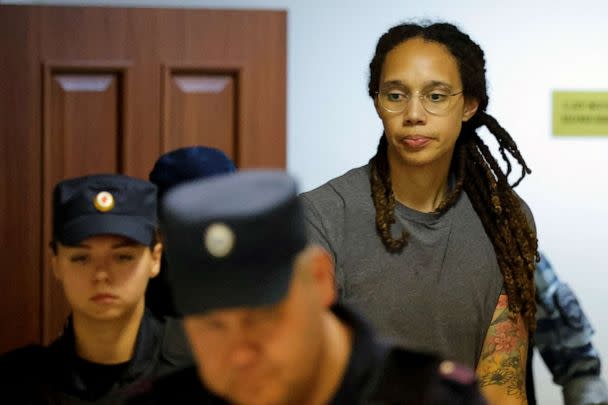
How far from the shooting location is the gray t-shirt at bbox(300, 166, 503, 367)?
2104 mm

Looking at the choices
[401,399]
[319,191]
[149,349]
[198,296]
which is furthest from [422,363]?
[319,191]

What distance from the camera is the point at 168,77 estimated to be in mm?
3045

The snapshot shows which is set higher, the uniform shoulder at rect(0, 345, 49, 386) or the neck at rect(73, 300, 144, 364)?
the neck at rect(73, 300, 144, 364)

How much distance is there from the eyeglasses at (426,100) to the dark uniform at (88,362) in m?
0.56

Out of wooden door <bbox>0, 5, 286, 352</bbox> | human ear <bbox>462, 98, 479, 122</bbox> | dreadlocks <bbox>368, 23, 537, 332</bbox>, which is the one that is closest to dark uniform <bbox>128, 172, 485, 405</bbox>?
dreadlocks <bbox>368, 23, 537, 332</bbox>

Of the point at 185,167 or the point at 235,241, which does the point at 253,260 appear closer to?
the point at 235,241

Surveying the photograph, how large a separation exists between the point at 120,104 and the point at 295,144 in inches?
21.5

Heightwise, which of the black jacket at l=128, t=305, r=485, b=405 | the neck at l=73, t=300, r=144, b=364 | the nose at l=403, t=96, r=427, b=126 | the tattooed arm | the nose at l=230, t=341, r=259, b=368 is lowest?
the tattooed arm

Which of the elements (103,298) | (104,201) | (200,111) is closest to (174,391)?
(103,298)

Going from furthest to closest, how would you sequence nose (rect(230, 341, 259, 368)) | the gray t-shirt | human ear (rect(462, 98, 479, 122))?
human ear (rect(462, 98, 479, 122))
the gray t-shirt
nose (rect(230, 341, 259, 368))

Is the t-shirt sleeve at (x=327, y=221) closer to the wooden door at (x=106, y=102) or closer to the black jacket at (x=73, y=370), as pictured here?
the black jacket at (x=73, y=370)

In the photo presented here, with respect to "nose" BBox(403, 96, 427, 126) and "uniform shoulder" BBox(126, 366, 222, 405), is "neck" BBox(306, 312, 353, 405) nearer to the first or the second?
"uniform shoulder" BBox(126, 366, 222, 405)

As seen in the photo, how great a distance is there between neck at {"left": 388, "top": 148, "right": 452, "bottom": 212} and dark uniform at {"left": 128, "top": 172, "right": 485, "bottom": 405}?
3.64 feet

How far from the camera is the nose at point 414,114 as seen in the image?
2.11 metres
